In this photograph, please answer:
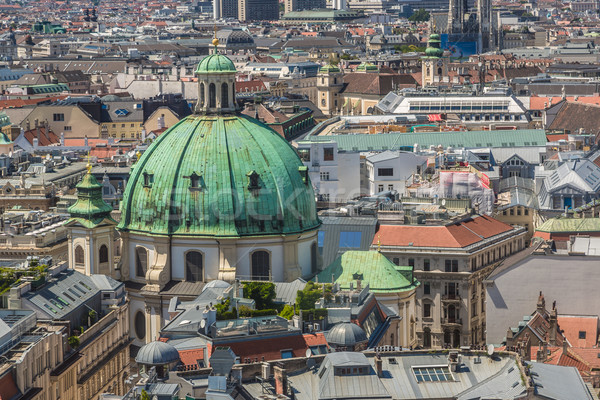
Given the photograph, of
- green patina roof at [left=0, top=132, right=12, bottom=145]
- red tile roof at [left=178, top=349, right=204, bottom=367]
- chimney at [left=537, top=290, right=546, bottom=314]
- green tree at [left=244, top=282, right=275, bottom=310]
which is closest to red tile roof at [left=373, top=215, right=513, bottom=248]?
chimney at [left=537, top=290, right=546, bottom=314]

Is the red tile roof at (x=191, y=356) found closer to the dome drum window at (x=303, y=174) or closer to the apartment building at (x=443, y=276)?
the dome drum window at (x=303, y=174)

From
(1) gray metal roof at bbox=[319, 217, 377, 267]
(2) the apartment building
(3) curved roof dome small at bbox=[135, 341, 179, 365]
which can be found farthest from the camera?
(2) the apartment building

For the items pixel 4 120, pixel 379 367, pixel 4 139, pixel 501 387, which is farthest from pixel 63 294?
pixel 4 120

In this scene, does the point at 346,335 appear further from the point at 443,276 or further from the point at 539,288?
the point at 443,276

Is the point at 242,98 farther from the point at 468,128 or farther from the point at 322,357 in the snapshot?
the point at 322,357

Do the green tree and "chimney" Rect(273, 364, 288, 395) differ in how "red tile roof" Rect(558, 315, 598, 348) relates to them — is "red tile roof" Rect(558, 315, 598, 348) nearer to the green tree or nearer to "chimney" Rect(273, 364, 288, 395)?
the green tree

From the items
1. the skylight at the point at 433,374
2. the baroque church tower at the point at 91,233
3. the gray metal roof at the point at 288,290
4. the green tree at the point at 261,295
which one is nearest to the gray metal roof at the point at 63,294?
the baroque church tower at the point at 91,233
